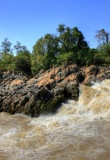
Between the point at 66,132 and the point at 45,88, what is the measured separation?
9113 millimetres

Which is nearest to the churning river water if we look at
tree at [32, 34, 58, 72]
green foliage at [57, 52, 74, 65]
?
green foliage at [57, 52, 74, 65]

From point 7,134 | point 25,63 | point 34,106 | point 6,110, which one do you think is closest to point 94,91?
point 34,106

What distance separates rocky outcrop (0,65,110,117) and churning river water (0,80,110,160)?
934 mm

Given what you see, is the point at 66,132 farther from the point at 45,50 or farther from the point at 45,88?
the point at 45,50

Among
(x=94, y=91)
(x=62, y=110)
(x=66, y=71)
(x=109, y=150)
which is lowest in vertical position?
(x=109, y=150)

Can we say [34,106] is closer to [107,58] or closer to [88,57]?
[88,57]

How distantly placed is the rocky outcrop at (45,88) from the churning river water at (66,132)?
934 mm

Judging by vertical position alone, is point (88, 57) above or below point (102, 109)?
above

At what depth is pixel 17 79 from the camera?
34969 millimetres

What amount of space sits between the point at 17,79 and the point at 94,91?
11.0 m

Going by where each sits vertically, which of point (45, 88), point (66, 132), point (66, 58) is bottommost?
point (66, 132)

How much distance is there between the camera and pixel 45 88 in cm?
2938

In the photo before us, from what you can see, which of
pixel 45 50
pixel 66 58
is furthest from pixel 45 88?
pixel 45 50

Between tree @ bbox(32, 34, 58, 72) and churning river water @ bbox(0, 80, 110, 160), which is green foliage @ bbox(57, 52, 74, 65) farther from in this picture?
churning river water @ bbox(0, 80, 110, 160)
